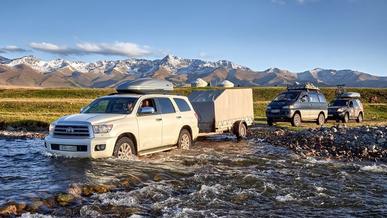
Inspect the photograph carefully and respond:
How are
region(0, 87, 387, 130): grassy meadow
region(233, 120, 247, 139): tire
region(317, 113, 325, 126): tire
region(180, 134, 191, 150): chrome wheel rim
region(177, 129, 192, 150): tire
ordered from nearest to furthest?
region(177, 129, 192, 150): tire, region(180, 134, 191, 150): chrome wheel rim, region(233, 120, 247, 139): tire, region(0, 87, 387, 130): grassy meadow, region(317, 113, 325, 126): tire

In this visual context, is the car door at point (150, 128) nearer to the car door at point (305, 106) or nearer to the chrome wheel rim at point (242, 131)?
the chrome wheel rim at point (242, 131)

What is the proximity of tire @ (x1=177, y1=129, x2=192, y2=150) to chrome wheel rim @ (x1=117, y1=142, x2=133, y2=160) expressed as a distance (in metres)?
2.65

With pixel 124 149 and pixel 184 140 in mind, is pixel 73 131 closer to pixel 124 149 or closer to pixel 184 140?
pixel 124 149

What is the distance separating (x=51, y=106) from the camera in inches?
1693

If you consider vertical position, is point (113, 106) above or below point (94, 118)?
above

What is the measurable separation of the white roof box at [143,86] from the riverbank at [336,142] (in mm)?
5255

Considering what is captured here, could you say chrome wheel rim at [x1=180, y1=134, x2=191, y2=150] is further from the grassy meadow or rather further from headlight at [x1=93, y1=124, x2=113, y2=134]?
headlight at [x1=93, y1=124, x2=113, y2=134]

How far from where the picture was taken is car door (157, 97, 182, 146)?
47.1 ft

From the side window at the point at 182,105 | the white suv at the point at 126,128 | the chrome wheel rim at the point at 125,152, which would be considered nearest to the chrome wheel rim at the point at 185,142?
the white suv at the point at 126,128

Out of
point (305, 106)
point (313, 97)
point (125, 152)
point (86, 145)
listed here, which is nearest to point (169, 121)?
point (125, 152)

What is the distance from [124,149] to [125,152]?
0.11 m

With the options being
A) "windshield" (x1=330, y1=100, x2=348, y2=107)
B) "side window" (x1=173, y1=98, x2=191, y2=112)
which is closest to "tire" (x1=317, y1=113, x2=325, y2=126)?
"windshield" (x1=330, y1=100, x2=348, y2=107)

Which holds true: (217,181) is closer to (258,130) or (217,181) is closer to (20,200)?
(20,200)

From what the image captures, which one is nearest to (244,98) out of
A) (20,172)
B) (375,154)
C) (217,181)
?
(375,154)
